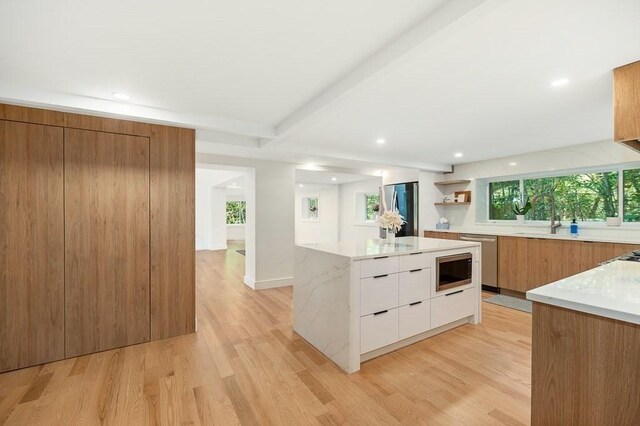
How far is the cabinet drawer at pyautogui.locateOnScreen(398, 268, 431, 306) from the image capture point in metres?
2.63

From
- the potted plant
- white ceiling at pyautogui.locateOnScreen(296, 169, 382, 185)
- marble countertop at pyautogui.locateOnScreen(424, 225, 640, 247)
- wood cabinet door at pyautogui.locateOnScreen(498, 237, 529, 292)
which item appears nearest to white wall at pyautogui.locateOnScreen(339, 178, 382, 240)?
white ceiling at pyautogui.locateOnScreen(296, 169, 382, 185)

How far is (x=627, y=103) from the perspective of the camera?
1.85m

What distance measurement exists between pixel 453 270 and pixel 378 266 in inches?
46.4

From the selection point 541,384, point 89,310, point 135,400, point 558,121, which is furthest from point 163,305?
point 558,121

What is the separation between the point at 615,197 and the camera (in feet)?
13.2

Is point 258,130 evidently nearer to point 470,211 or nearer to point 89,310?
point 89,310

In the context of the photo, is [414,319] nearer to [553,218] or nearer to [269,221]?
[269,221]

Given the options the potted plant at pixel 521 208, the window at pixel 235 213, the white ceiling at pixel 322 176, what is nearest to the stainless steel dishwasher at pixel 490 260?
the potted plant at pixel 521 208

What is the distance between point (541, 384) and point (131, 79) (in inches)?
124

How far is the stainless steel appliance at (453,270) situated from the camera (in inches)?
116

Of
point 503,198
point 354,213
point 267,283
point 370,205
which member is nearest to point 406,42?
point 267,283

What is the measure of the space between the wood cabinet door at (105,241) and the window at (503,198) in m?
5.68

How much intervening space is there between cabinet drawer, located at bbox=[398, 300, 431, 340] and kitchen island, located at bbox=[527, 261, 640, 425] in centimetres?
139

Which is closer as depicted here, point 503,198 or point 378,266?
point 378,266
